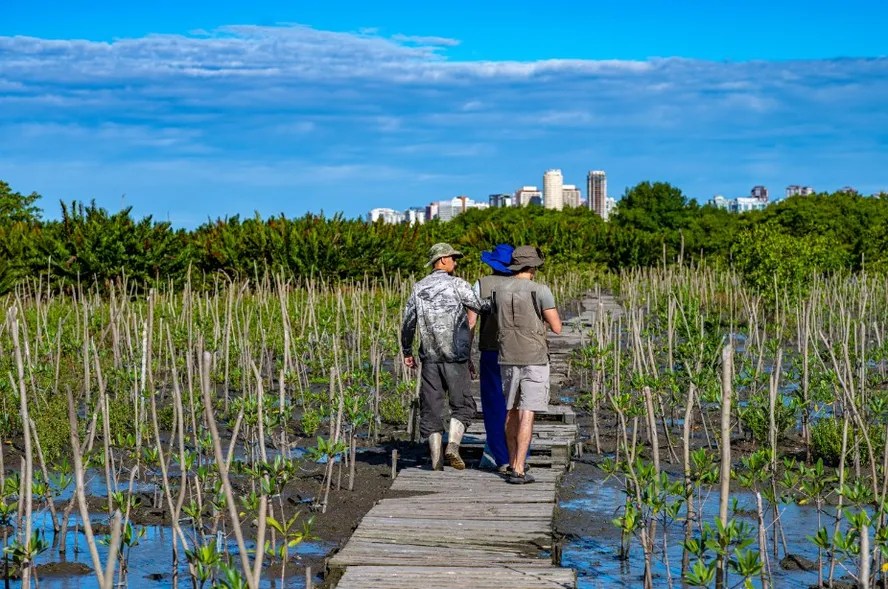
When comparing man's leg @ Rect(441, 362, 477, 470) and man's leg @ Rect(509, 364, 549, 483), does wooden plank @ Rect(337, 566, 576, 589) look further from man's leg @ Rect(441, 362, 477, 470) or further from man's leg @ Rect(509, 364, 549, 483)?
man's leg @ Rect(441, 362, 477, 470)

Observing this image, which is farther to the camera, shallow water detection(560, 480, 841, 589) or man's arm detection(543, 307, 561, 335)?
man's arm detection(543, 307, 561, 335)

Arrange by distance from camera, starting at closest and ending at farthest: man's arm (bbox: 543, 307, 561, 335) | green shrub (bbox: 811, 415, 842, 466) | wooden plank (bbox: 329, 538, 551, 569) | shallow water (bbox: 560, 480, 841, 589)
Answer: wooden plank (bbox: 329, 538, 551, 569) < shallow water (bbox: 560, 480, 841, 589) < man's arm (bbox: 543, 307, 561, 335) < green shrub (bbox: 811, 415, 842, 466)

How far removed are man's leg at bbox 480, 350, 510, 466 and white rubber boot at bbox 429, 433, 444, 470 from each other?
13.4 inches

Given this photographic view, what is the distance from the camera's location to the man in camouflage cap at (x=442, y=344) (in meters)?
8.02

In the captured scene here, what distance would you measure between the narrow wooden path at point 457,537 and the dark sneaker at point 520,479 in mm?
54

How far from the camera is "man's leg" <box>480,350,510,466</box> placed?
26.5 ft

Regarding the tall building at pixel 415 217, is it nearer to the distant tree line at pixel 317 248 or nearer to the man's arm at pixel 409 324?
the distant tree line at pixel 317 248

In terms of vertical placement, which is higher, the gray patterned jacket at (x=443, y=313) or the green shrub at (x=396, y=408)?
the gray patterned jacket at (x=443, y=313)

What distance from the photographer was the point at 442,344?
26.4ft

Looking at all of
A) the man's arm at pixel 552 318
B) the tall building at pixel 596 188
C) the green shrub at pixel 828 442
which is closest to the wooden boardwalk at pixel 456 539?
the man's arm at pixel 552 318

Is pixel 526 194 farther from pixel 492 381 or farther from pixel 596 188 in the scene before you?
pixel 492 381

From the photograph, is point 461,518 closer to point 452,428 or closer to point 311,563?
point 311,563

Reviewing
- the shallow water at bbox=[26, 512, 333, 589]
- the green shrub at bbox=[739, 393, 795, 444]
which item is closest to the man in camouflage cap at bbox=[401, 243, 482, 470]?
the shallow water at bbox=[26, 512, 333, 589]

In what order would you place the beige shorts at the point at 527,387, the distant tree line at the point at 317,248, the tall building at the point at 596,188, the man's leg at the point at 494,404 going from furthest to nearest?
1. the tall building at the point at 596,188
2. the distant tree line at the point at 317,248
3. the man's leg at the point at 494,404
4. the beige shorts at the point at 527,387
